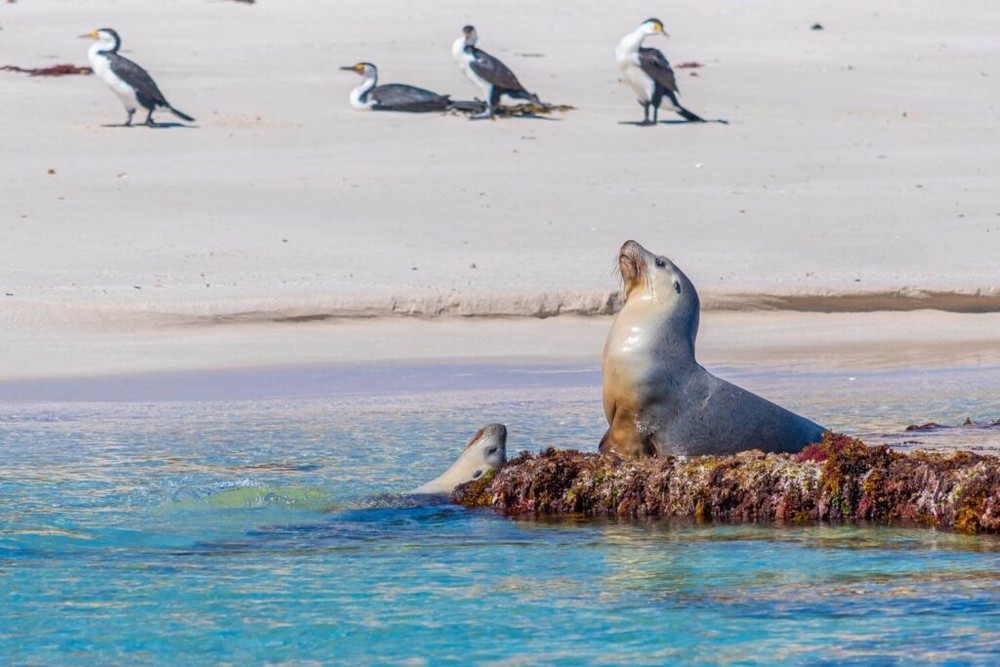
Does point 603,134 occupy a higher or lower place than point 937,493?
higher

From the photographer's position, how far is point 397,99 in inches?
838

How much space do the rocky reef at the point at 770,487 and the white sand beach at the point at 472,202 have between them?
162 inches

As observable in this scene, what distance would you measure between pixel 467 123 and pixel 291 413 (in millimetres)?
11590

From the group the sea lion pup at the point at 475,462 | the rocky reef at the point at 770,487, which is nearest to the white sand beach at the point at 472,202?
the sea lion pup at the point at 475,462

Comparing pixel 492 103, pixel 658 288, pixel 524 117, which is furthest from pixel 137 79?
pixel 658 288

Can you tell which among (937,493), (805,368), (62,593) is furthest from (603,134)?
(62,593)

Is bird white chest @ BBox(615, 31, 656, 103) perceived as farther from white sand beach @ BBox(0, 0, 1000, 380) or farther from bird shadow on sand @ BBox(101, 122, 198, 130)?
bird shadow on sand @ BBox(101, 122, 198, 130)

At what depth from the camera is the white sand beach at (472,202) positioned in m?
11.7

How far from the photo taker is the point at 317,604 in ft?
18.1

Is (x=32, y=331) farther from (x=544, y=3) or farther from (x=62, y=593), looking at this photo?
(x=544, y=3)

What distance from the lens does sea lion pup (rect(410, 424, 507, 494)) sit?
24.1ft

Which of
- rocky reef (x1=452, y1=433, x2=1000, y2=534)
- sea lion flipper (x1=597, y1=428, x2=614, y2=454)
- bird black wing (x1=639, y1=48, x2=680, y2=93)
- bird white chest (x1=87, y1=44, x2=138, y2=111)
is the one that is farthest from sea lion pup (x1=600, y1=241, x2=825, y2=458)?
bird black wing (x1=639, y1=48, x2=680, y2=93)

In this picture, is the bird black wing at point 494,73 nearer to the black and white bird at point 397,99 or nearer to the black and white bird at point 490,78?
the black and white bird at point 490,78

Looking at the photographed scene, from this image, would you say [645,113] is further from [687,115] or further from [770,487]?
[770,487]
